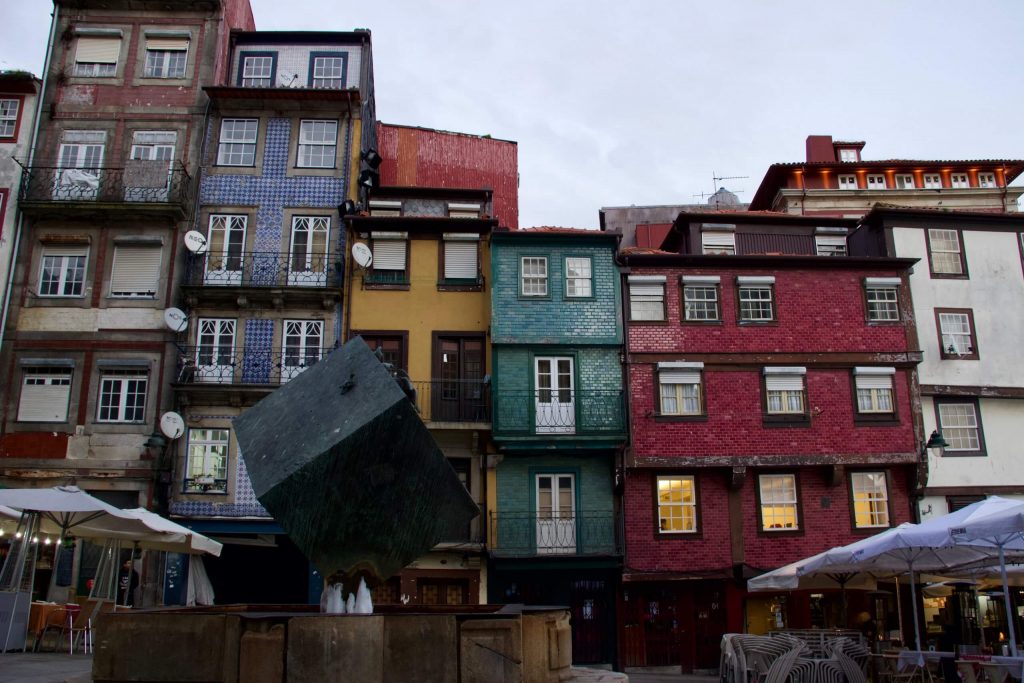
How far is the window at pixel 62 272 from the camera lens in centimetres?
2439

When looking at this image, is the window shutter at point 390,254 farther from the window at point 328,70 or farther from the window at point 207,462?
the window at point 207,462

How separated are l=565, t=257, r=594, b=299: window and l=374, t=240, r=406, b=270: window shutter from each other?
15.6ft

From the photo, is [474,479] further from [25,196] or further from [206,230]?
[25,196]

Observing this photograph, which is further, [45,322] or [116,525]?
[45,322]

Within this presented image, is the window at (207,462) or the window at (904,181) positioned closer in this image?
the window at (207,462)

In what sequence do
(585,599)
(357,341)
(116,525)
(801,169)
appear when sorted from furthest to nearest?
1. (801,169)
2. (585,599)
3. (116,525)
4. (357,341)

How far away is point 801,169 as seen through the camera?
3334cm

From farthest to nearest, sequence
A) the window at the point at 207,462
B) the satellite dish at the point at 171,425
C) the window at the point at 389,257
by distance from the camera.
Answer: the window at the point at 389,257, the window at the point at 207,462, the satellite dish at the point at 171,425

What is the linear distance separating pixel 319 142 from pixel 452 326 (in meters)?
6.99

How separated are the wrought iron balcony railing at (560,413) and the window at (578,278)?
2.93 meters

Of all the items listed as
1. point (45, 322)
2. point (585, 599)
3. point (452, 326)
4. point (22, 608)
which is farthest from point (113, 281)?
point (585, 599)

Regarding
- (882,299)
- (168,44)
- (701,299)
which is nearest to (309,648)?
(701,299)

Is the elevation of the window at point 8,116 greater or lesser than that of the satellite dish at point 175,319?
greater

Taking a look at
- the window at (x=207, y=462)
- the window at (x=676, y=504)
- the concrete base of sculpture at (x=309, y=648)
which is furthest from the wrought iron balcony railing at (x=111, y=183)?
the concrete base of sculpture at (x=309, y=648)
